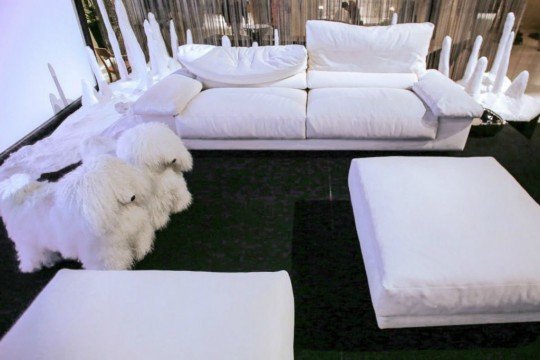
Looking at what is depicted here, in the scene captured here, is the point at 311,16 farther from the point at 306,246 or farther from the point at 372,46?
the point at 306,246

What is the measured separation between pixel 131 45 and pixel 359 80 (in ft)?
7.06

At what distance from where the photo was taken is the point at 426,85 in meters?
2.18

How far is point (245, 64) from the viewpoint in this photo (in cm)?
246

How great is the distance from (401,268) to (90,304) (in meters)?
0.96

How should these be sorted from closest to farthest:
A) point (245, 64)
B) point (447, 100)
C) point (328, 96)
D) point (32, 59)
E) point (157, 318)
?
point (157, 318), point (447, 100), point (328, 96), point (245, 64), point (32, 59)

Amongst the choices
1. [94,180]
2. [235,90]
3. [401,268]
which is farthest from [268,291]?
[235,90]

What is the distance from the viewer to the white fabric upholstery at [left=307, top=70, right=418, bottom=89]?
2.44 metres

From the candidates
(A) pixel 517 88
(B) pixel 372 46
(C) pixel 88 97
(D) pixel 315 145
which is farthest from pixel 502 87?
(C) pixel 88 97

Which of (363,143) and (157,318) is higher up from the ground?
(157,318)

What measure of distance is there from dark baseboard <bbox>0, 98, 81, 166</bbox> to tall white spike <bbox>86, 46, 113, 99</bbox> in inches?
15.9

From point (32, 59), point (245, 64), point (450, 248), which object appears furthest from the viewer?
point (32, 59)

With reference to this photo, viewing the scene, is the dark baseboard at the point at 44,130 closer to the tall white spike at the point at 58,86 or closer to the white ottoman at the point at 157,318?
the tall white spike at the point at 58,86

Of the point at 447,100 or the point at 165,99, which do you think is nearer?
the point at 447,100

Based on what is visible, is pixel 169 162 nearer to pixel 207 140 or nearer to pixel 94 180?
pixel 94 180
